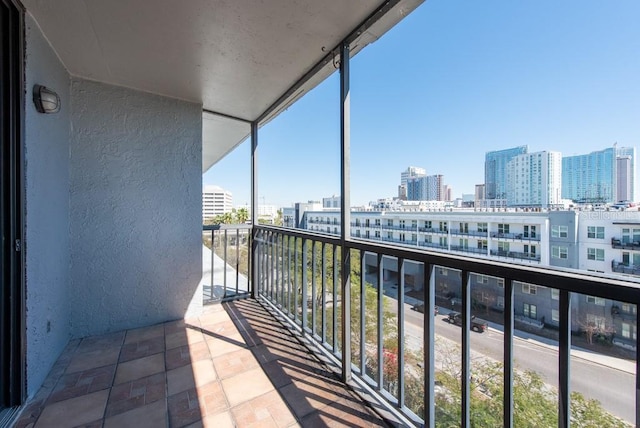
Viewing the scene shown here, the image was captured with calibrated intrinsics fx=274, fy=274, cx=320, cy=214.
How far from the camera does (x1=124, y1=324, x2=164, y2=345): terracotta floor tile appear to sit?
2432 mm

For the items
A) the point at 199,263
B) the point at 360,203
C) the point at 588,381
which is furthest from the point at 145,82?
the point at 588,381

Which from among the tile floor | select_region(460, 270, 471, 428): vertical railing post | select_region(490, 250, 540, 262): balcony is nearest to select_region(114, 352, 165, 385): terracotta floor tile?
the tile floor

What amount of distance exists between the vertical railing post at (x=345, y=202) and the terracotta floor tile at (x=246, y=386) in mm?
533

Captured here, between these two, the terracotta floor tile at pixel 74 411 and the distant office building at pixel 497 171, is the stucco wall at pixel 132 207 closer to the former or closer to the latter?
the terracotta floor tile at pixel 74 411

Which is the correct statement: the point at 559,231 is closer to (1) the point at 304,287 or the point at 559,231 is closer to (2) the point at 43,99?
(1) the point at 304,287

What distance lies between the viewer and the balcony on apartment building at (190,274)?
4.83ft

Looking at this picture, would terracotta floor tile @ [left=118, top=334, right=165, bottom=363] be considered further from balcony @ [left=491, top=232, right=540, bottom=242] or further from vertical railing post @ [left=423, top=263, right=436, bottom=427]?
balcony @ [left=491, top=232, right=540, bottom=242]

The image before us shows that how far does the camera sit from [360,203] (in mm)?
1944

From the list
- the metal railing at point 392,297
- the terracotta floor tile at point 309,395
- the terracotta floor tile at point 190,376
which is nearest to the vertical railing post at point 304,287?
the metal railing at point 392,297

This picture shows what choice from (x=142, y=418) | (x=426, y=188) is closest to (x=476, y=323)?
(x=426, y=188)

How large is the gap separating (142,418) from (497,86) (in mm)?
2587

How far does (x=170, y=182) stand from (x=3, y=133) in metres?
1.31

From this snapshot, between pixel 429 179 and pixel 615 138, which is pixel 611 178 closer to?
pixel 615 138

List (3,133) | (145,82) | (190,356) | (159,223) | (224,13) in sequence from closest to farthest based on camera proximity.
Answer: (3,133)
(224,13)
(190,356)
(145,82)
(159,223)
